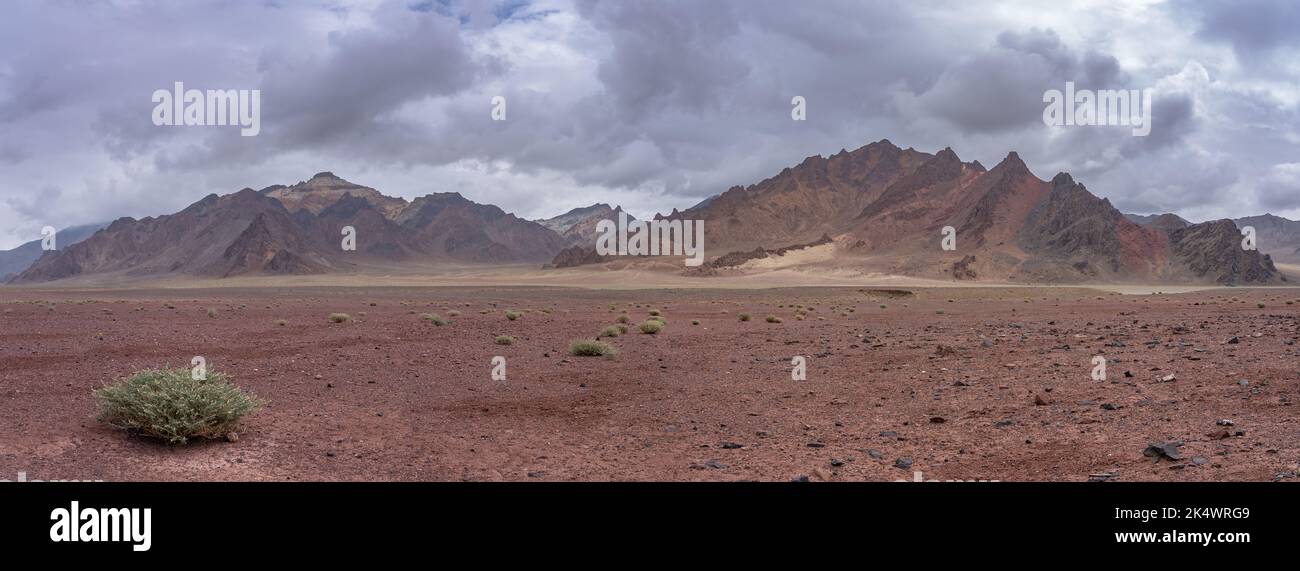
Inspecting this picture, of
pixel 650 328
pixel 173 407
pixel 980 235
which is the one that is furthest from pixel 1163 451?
pixel 980 235

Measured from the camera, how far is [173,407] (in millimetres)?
9133

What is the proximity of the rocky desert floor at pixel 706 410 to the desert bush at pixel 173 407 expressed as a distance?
0.21m

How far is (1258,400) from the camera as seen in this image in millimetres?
10031

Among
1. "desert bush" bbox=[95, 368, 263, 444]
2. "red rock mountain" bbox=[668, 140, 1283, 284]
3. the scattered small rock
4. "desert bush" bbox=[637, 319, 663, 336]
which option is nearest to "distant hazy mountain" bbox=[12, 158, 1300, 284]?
"red rock mountain" bbox=[668, 140, 1283, 284]

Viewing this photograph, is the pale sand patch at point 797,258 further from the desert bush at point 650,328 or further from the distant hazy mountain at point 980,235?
the desert bush at point 650,328

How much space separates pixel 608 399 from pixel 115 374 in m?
9.16

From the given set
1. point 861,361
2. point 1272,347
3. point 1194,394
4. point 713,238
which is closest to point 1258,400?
point 1194,394

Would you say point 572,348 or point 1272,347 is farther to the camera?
point 572,348

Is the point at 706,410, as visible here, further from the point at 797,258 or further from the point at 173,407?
the point at 797,258

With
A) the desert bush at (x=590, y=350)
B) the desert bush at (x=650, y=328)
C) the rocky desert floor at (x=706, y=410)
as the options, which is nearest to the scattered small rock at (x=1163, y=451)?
the rocky desert floor at (x=706, y=410)

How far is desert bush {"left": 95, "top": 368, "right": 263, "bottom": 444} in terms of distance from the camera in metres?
9.00

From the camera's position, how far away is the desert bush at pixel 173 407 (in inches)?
354

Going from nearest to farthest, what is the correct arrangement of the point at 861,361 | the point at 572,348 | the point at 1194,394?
1. the point at 1194,394
2. the point at 861,361
3. the point at 572,348

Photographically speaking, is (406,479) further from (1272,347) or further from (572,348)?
(1272,347)
